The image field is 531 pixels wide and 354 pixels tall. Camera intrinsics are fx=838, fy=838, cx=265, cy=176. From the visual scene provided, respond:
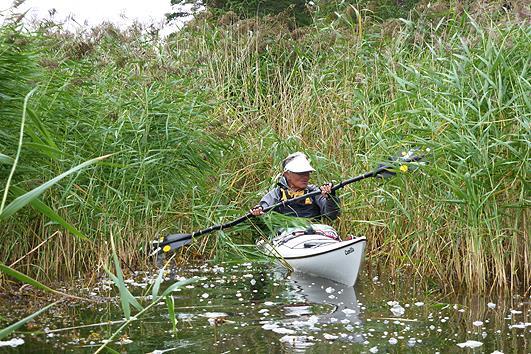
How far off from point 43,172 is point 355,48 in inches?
174

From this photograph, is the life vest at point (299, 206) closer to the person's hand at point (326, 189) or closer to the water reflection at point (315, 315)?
the person's hand at point (326, 189)

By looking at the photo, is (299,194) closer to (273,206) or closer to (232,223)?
(273,206)

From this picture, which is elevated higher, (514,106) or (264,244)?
(514,106)

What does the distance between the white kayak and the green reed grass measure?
31 cm

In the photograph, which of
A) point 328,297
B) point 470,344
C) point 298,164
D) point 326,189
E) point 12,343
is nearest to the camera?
point 470,344

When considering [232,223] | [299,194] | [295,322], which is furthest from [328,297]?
[299,194]

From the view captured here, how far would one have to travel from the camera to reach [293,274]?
8.17 meters

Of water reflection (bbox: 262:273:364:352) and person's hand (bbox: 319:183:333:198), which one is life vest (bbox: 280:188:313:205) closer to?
person's hand (bbox: 319:183:333:198)

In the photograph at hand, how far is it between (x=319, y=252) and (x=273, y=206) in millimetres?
898

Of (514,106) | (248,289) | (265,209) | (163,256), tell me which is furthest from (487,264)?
(163,256)

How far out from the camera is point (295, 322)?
5.82 m

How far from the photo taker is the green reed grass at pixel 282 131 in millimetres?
6496

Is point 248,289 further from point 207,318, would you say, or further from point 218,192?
point 218,192

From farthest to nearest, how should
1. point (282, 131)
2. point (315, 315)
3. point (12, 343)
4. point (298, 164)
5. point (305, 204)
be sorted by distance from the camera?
point (282, 131) < point (305, 204) < point (298, 164) < point (315, 315) < point (12, 343)
